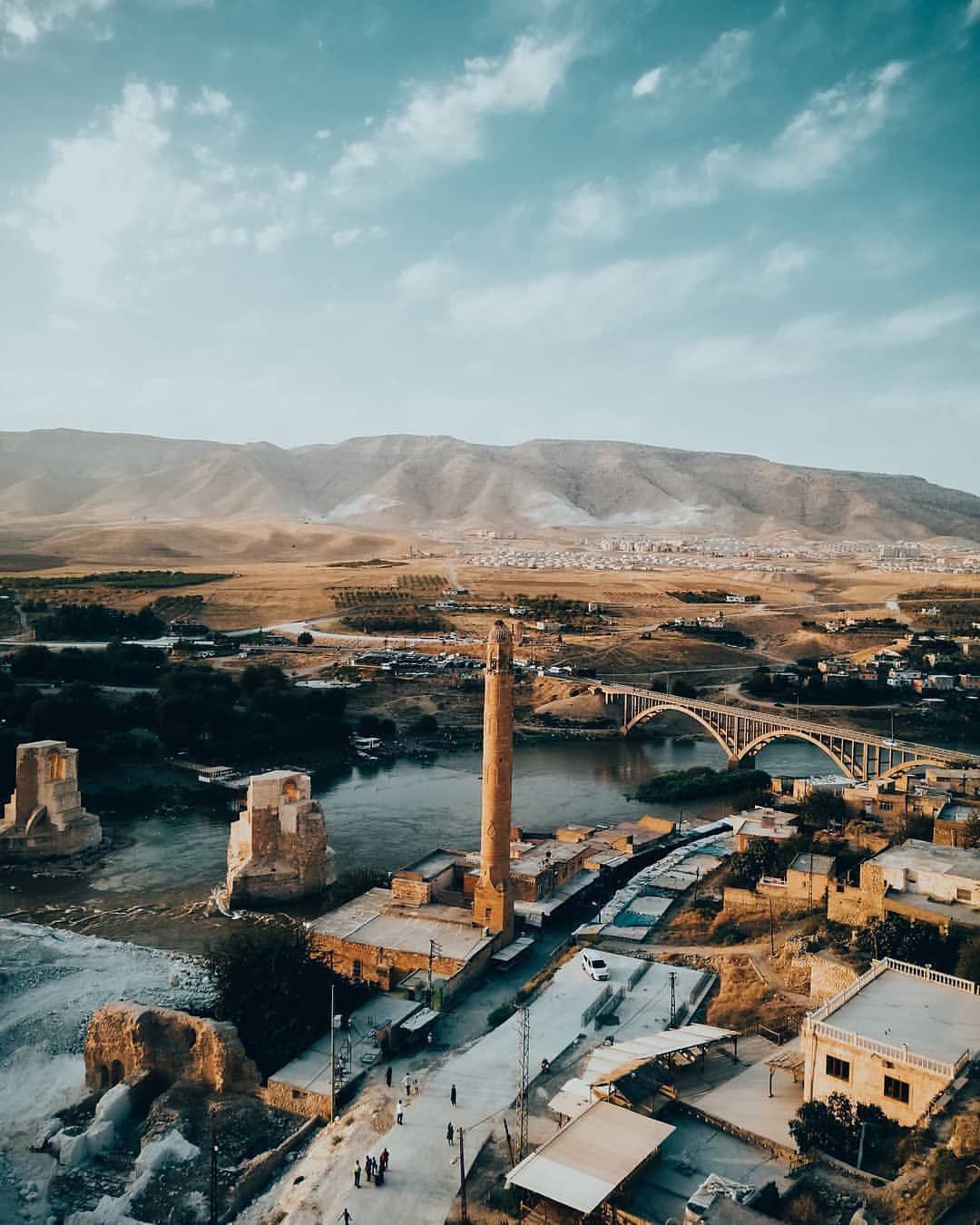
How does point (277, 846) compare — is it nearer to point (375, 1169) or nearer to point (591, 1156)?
point (375, 1169)

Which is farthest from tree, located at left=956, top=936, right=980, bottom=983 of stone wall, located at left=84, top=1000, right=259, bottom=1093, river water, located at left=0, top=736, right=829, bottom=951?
river water, located at left=0, top=736, right=829, bottom=951

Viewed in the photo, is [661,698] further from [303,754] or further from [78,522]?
[78,522]

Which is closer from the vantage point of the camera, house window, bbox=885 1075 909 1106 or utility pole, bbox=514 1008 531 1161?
house window, bbox=885 1075 909 1106

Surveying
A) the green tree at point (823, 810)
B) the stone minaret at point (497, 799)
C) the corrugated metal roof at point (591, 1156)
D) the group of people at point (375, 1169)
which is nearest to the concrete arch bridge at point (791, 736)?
the green tree at point (823, 810)

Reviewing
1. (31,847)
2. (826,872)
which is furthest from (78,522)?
(826,872)

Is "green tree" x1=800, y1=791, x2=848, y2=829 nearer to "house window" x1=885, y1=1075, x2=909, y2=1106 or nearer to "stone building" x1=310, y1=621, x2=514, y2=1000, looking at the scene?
"stone building" x1=310, y1=621, x2=514, y2=1000

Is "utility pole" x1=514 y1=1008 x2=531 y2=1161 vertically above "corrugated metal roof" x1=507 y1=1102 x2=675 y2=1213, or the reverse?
"corrugated metal roof" x1=507 y1=1102 x2=675 y2=1213

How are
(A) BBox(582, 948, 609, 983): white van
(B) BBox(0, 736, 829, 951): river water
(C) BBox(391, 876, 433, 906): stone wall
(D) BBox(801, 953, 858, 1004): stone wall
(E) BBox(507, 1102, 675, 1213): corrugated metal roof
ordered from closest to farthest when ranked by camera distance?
(E) BBox(507, 1102, 675, 1213): corrugated metal roof, (D) BBox(801, 953, 858, 1004): stone wall, (A) BBox(582, 948, 609, 983): white van, (C) BBox(391, 876, 433, 906): stone wall, (B) BBox(0, 736, 829, 951): river water
